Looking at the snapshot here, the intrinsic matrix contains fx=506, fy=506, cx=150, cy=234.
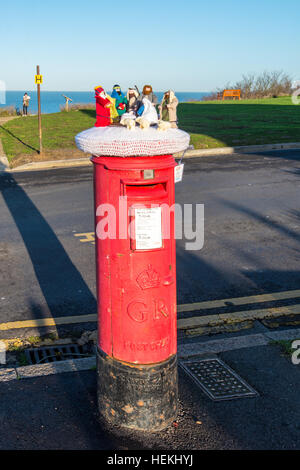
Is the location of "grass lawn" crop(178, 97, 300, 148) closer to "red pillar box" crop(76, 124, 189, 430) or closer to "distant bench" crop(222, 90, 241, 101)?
"red pillar box" crop(76, 124, 189, 430)

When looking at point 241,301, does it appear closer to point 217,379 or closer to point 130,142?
point 217,379

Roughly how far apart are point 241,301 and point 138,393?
2.64 meters

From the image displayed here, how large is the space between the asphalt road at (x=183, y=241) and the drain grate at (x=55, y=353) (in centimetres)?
72

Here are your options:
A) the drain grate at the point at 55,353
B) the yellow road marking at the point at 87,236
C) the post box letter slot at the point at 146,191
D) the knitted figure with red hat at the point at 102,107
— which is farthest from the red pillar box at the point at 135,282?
the yellow road marking at the point at 87,236

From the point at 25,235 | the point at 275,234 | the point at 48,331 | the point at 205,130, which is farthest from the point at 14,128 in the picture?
the point at 48,331

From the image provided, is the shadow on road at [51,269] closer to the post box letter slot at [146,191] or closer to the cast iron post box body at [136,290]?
the cast iron post box body at [136,290]

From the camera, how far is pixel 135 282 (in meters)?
3.43

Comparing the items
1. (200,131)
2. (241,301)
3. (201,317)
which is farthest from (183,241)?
(200,131)

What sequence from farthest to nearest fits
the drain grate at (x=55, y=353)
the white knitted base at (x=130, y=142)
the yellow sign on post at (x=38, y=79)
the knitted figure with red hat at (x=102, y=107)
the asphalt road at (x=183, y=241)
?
the yellow sign on post at (x=38, y=79) → the asphalt road at (x=183, y=241) → the drain grate at (x=55, y=353) → the knitted figure with red hat at (x=102, y=107) → the white knitted base at (x=130, y=142)

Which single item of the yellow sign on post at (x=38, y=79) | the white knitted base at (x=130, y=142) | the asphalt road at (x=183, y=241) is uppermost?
the yellow sign on post at (x=38, y=79)

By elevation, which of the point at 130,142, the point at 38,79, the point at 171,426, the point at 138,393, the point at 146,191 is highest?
the point at 38,79

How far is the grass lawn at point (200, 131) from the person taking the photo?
17.9m
